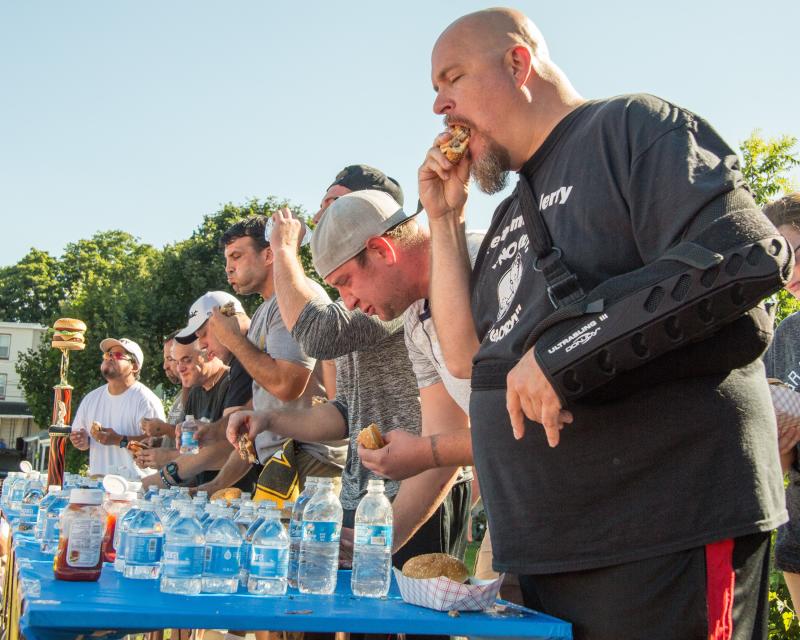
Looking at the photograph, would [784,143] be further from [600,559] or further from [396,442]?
[600,559]

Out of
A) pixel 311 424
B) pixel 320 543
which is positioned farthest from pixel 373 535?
pixel 311 424

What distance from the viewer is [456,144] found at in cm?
238

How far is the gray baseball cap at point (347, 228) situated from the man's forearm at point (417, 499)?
832 mm

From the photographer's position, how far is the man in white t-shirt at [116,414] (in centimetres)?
864

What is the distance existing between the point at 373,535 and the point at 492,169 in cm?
106

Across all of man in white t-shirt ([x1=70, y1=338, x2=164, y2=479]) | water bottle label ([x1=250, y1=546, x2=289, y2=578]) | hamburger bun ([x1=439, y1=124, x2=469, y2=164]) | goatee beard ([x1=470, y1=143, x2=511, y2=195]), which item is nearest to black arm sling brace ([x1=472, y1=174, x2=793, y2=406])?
goatee beard ([x1=470, y1=143, x2=511, y2=195])

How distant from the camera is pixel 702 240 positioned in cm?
165

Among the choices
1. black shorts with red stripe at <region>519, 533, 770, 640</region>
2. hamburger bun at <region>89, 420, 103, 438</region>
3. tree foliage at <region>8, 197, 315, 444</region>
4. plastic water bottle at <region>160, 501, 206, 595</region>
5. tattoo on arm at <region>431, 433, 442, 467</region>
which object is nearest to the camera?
black shorts with red stripe at <region>519, 533, 770, 640</region>

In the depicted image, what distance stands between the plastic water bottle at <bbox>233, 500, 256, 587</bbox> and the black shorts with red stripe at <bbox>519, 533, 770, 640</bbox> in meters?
1.04

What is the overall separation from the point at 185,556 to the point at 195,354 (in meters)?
5.65

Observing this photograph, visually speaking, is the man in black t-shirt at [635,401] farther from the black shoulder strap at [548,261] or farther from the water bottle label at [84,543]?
the water bottle label at [84,543]

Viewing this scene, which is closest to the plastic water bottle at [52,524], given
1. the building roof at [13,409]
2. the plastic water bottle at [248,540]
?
the plastic water bottle at [248,540]

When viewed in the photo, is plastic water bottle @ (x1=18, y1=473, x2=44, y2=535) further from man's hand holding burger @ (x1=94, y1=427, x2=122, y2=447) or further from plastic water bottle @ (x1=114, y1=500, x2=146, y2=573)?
man's hand holding burger @ (x1=94, y1=427, x2=122, y2=447)

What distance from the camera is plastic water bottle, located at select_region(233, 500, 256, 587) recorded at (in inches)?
98.0
